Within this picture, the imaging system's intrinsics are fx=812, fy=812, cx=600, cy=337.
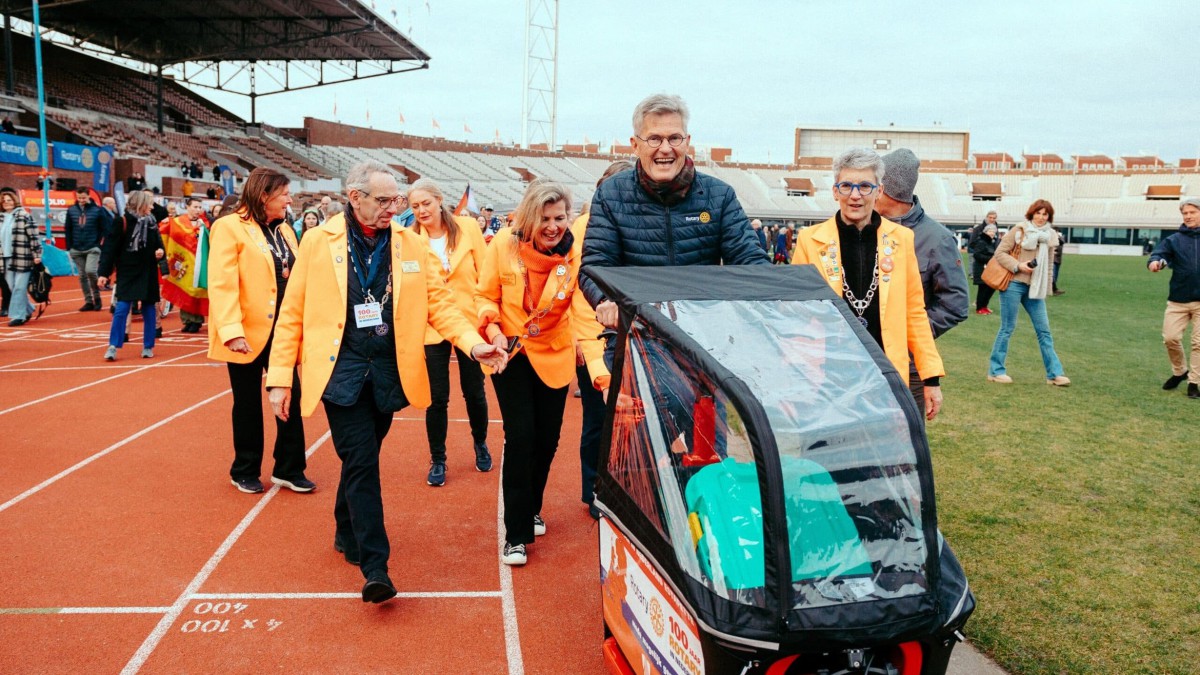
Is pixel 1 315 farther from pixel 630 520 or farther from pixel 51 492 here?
pixel 630 520

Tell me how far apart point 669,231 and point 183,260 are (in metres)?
8.54

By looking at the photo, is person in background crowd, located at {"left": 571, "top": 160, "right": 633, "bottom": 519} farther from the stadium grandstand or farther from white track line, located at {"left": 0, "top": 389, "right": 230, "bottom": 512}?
white track line, located at {"left": 0, "top": 389, "right": 230, "bottom": 512}

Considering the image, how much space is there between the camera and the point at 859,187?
342cm

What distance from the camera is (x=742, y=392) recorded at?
2086 mm

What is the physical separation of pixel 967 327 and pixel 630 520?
46.6 feet

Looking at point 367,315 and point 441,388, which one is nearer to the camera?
point 367,315

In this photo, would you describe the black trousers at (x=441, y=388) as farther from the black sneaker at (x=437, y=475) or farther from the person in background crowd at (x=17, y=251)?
the person in background crowd at (x=17, y=251)

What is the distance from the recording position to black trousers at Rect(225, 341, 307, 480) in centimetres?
520

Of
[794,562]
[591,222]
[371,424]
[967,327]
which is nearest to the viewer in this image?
[794,562]

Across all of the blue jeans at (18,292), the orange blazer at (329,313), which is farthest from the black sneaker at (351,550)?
the blue jeans at (18,292)

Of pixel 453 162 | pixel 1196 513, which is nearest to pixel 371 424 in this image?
pixel 1196 513

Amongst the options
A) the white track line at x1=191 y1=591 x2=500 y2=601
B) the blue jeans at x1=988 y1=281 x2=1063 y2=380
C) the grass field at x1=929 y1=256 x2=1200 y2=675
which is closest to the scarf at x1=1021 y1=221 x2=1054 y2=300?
the blue jeans at x1=988 y1=281 x2=1063 y2=380

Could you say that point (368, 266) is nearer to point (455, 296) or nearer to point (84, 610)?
point (455, 296)

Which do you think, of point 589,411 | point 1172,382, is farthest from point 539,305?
point 1172,382
